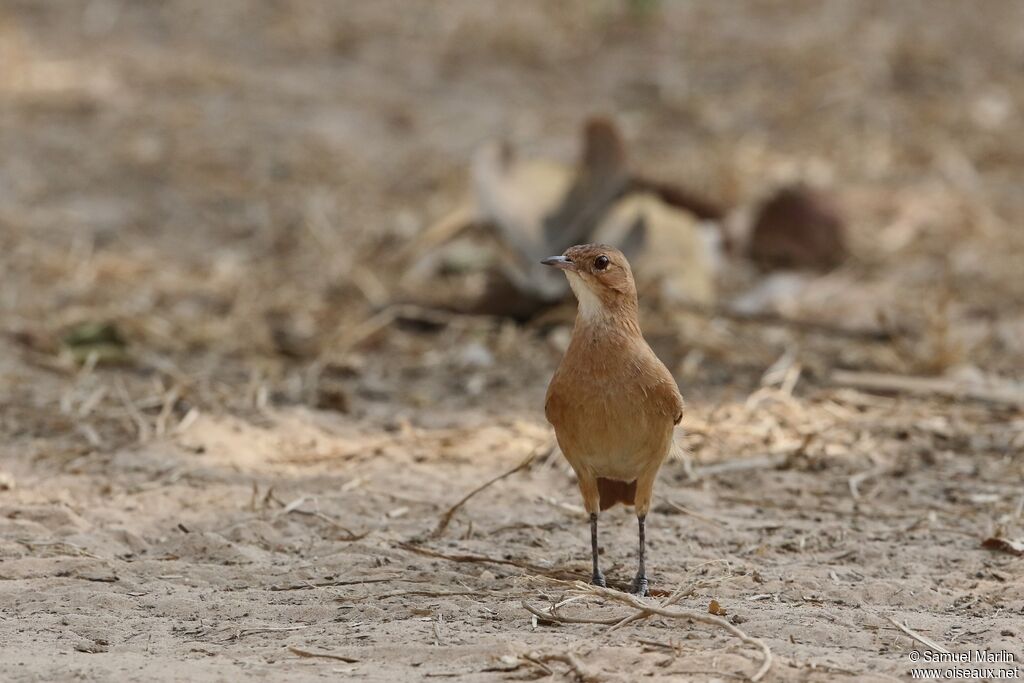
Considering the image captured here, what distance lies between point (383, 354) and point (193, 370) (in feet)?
3.12

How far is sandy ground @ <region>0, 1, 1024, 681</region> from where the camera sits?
3971 mm

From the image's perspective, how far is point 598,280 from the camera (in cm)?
430

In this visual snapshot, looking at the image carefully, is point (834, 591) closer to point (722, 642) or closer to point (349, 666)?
point (722, 642)

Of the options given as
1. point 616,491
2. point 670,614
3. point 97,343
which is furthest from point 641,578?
point 97,343

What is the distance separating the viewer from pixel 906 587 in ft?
14.0

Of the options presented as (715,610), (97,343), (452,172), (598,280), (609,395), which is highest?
(598,280)

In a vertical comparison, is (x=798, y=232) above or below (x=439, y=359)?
above

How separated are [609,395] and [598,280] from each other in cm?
37

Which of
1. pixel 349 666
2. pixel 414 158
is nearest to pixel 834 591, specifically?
pixel 349 666

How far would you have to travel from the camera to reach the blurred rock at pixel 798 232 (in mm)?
8500

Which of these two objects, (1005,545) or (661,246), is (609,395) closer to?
(1005,545)

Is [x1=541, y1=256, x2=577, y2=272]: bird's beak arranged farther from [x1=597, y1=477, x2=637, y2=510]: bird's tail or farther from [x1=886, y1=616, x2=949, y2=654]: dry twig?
[x1=886, y1=616, x2=949, y2=654]: dry twig

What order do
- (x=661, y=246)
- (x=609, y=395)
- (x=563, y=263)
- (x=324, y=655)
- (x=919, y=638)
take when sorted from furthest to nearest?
(x=661, y=246), (x=563, y=263), (x=609, y=395), (x=919, y=638), (x=324, y=655)

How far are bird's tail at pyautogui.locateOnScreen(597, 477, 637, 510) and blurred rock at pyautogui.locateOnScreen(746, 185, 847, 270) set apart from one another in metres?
4.32
